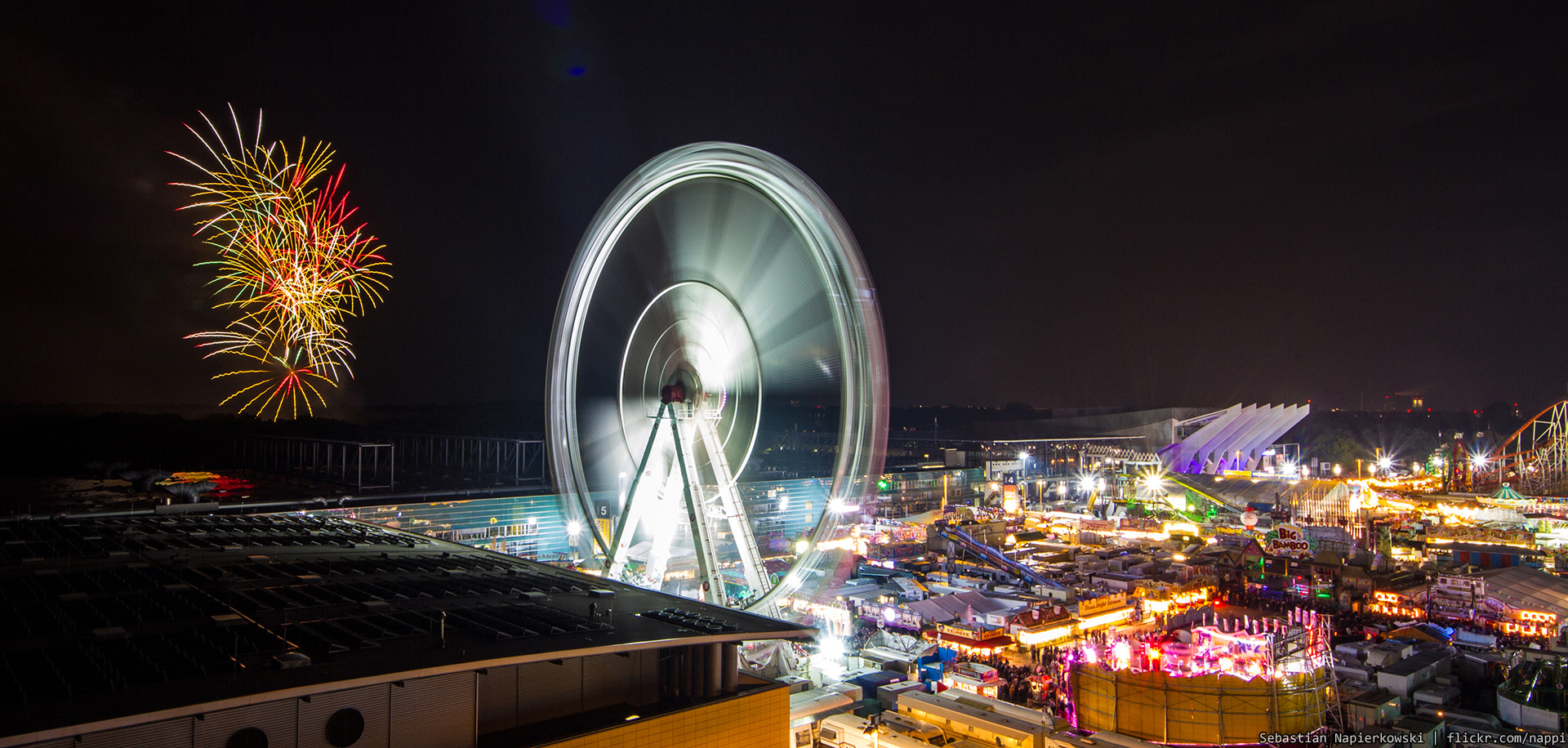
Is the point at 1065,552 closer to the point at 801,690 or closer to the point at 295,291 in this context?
the point at 801,690

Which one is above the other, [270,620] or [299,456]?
[270,620]

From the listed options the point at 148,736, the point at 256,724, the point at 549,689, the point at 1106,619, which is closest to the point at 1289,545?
the point at 1106,619

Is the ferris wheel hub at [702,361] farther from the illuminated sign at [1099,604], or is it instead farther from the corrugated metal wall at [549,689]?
the illuminated sign at [1099,604]

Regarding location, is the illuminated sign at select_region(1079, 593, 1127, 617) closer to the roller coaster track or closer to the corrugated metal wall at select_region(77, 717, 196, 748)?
the corrugated metal wall at select_region(77, 717, 196, 748)

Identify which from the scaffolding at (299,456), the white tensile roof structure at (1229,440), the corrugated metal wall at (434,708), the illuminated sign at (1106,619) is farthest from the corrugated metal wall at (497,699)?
the white tensile roof structure at (1229,440)

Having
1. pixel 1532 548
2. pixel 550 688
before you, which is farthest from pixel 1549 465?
pixel 550 688

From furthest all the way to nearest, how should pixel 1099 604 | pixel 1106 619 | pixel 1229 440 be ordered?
pixel 1229 440 < pixel 1099 604 < pixel 1106 619

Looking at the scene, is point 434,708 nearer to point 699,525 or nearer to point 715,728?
point 715,728
